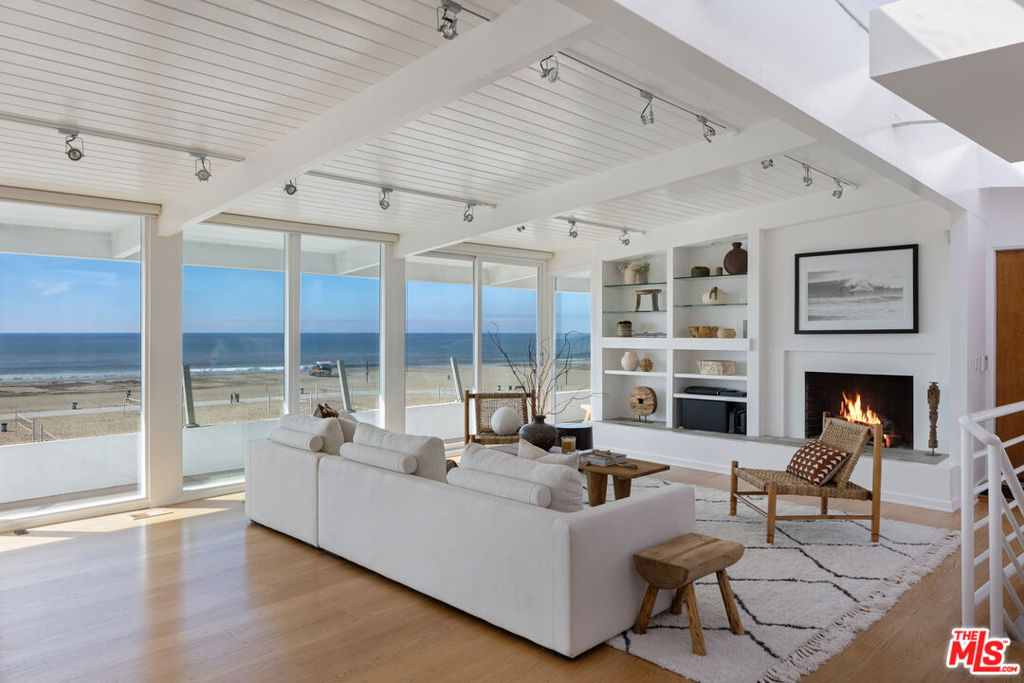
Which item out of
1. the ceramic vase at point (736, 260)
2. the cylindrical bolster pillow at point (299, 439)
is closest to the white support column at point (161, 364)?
the cylindrical bolster pillow at point (299, 439)

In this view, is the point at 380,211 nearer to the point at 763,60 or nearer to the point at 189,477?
the point at 189,477

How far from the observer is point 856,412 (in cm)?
637

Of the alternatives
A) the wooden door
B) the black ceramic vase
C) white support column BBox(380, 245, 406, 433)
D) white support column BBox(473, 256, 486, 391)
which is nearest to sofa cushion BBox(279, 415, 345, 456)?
the black ceramic vase

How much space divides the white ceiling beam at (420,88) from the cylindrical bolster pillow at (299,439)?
5.45 ft

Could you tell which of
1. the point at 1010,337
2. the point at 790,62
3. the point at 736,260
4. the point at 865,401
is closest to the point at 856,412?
the point at 865,401

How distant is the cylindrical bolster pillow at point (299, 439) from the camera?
4637 mm

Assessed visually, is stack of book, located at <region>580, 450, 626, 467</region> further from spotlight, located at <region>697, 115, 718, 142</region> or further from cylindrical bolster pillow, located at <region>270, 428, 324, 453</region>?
spotlight, located at <region>697, 115, 718, 142</region>

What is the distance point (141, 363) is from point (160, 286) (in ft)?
2.22

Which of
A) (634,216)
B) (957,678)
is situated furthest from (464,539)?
(634,216)

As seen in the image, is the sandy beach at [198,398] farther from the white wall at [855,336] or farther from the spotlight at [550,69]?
the spotlight at [550,69]

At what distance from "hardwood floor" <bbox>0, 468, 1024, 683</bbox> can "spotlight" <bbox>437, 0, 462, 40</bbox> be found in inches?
98.7

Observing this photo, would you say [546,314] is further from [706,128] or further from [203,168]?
[203,168]

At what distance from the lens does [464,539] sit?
10.9 ft

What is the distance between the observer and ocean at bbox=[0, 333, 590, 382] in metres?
5.26
